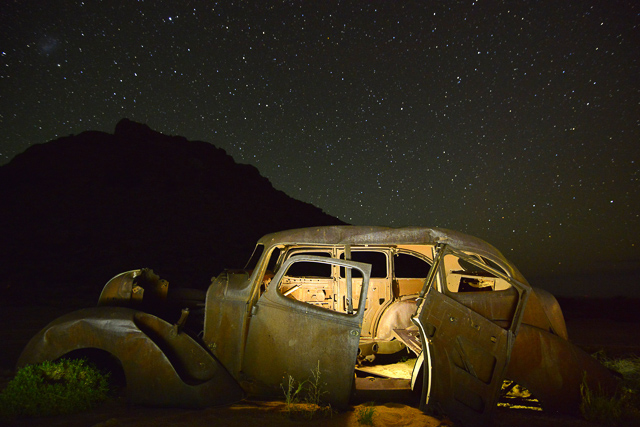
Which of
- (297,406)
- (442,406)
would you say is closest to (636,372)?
(442,406)

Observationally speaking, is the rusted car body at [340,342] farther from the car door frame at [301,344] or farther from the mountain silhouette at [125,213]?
the mountain silhouette at [125,213]

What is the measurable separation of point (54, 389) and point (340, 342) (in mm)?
2891

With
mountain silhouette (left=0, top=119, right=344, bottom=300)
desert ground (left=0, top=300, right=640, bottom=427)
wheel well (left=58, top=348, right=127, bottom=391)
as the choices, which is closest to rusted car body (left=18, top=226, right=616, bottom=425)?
desert ground (left=0, top=300, right=640, bottom=427)

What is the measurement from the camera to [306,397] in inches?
152

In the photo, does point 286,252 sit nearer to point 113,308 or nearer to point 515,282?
point 113,308

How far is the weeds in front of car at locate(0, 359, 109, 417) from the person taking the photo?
3.58m

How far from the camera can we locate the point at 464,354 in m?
3.68

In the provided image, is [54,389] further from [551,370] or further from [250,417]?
Result: [551,370]

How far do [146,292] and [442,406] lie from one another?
13.1 feet

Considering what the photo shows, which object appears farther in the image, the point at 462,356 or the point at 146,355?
the point at 146,355

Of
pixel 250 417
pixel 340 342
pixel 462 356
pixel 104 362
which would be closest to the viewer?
pixel 250 417

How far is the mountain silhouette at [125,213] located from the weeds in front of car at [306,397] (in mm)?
16665

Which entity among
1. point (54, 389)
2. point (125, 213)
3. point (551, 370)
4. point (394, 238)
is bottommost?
point (54, 389)

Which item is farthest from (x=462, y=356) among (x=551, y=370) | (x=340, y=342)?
(x=340, y=342)
